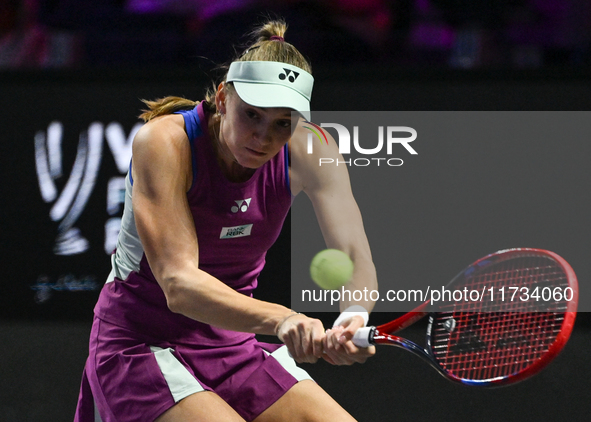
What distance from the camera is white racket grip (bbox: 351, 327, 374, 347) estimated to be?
Answer: 152cm

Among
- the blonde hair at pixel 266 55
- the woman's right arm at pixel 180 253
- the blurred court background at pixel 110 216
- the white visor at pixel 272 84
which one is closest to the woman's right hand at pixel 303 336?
the woman's right arm at pixel 180 253

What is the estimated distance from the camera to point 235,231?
1.79m

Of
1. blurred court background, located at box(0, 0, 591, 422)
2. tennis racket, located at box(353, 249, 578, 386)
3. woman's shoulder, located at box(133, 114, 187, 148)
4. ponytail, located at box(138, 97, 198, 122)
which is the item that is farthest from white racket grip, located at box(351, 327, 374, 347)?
blurred court background, located at box(0, 0, 591, 422)

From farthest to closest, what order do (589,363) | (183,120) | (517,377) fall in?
(589,363), (183,120), (517,377)

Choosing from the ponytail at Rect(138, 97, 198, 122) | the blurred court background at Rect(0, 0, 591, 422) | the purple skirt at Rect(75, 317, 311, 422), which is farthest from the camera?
the blurred court background at Rect(0, 0, 591, 422)

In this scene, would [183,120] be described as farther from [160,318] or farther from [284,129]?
[160,318]

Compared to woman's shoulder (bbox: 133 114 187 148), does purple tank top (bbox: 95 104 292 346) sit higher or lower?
lower

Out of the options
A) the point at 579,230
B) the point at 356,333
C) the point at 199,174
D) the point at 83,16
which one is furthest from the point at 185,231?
the point at 83,16

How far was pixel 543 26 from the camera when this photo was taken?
3.60 meters

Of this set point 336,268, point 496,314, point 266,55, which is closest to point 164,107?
point 266,55

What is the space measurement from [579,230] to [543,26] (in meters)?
1.21

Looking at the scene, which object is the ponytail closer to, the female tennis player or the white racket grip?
the female tennis player

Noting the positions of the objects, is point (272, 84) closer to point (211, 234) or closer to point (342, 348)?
point (211, 234)

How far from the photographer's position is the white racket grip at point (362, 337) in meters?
1.52
